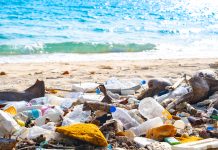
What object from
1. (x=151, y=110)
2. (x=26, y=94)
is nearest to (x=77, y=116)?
(x=151, y=110)

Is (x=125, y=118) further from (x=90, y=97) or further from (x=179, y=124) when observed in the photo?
(x=90, y=97)

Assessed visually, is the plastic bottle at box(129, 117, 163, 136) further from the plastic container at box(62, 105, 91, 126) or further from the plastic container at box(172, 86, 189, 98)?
the plastic container at box(172, 86, 189, 98)

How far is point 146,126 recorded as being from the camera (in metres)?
4.62

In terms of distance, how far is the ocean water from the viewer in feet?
48.5

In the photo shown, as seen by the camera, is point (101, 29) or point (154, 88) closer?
point (154, 88)

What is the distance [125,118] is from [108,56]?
8.66m

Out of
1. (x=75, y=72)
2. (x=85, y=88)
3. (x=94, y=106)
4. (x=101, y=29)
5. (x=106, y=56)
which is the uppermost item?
(x=101, y=29)

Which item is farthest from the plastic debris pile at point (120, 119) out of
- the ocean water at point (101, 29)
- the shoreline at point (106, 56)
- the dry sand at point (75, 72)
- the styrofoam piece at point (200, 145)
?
the ocean water at point (101, 29)

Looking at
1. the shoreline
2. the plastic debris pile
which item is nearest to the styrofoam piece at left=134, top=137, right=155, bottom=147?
the plastic debris pile

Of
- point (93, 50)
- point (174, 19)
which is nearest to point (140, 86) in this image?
point (93, 50)

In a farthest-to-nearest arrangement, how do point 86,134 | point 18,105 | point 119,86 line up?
point 119,86
point 18,105
point 86,134

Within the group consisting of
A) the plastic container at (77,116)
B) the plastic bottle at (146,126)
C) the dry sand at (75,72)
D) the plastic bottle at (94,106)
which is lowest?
the dry sand at (75,72)

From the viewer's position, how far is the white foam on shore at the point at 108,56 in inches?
487

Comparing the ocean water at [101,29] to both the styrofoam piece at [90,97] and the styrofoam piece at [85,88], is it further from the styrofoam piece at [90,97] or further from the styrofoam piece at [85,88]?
the styrofoam piece at [90,97]
